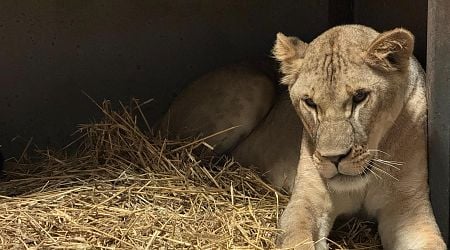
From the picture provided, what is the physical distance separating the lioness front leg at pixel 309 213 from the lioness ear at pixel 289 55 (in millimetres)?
424

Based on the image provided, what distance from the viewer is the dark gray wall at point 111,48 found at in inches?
169

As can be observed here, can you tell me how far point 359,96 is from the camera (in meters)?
2.72

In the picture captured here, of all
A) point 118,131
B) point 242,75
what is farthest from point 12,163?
point 242,75

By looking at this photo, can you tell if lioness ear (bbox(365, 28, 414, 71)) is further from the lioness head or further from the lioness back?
the lioness back

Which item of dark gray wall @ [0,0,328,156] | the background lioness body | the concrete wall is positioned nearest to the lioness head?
the background lioness body

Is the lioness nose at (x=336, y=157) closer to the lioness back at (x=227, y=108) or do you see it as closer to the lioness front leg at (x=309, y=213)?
the lioness front leg at (x=309, y=213)

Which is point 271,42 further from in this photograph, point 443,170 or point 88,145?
point 443,170

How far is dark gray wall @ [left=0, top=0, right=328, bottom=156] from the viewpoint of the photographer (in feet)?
14.1

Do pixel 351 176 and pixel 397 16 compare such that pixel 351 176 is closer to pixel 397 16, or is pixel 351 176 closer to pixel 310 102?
pixel 310 102

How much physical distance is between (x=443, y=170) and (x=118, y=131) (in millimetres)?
1604

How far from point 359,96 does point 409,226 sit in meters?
0.58

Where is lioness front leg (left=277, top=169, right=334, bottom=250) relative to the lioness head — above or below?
below

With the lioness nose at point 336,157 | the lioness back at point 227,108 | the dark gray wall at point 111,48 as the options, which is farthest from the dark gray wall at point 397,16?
the lioness nose at point 336,157

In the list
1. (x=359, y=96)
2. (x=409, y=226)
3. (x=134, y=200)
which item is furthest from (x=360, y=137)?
(x=134, y=200)
